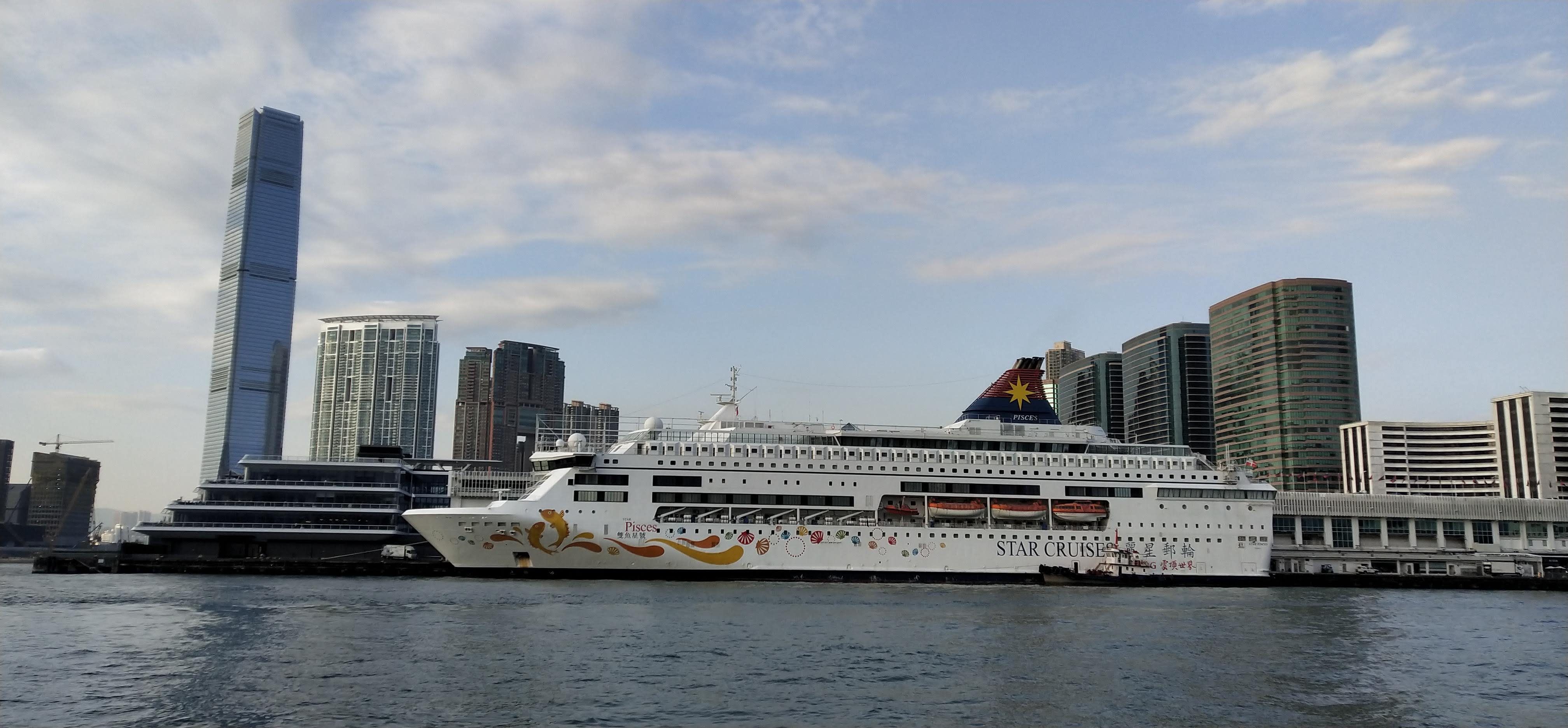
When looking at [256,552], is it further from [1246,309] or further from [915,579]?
[1246,309]

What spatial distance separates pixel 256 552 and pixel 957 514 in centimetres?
4335

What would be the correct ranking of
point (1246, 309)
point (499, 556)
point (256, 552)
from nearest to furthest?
point (499, 556) < point (256, 552) < point (1246, 309)

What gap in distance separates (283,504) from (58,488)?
12622 centimetres

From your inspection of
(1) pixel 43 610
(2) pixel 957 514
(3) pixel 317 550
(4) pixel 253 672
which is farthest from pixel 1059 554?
(3) pixel 317 550

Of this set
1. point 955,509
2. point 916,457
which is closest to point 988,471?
point 955,509

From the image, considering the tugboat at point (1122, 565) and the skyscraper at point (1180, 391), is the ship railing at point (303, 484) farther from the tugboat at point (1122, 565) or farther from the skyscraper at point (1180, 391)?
the skyscraper at point (1180, 391)

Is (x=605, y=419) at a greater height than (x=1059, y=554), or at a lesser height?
greater

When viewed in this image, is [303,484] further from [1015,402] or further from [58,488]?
[58,488]

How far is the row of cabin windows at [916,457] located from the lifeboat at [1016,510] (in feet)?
6.31

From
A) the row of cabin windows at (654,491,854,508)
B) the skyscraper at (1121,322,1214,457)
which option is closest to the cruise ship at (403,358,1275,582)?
the row of cabin windows at (654,491,854,508)

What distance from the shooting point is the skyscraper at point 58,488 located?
16188 centimetres

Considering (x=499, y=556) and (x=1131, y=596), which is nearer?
(x=1131, y=596)

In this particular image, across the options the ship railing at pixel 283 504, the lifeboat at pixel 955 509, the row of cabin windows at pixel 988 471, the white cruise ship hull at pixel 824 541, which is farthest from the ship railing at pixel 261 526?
the lifeboat at pixel 955 509

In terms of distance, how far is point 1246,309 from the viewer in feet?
483
